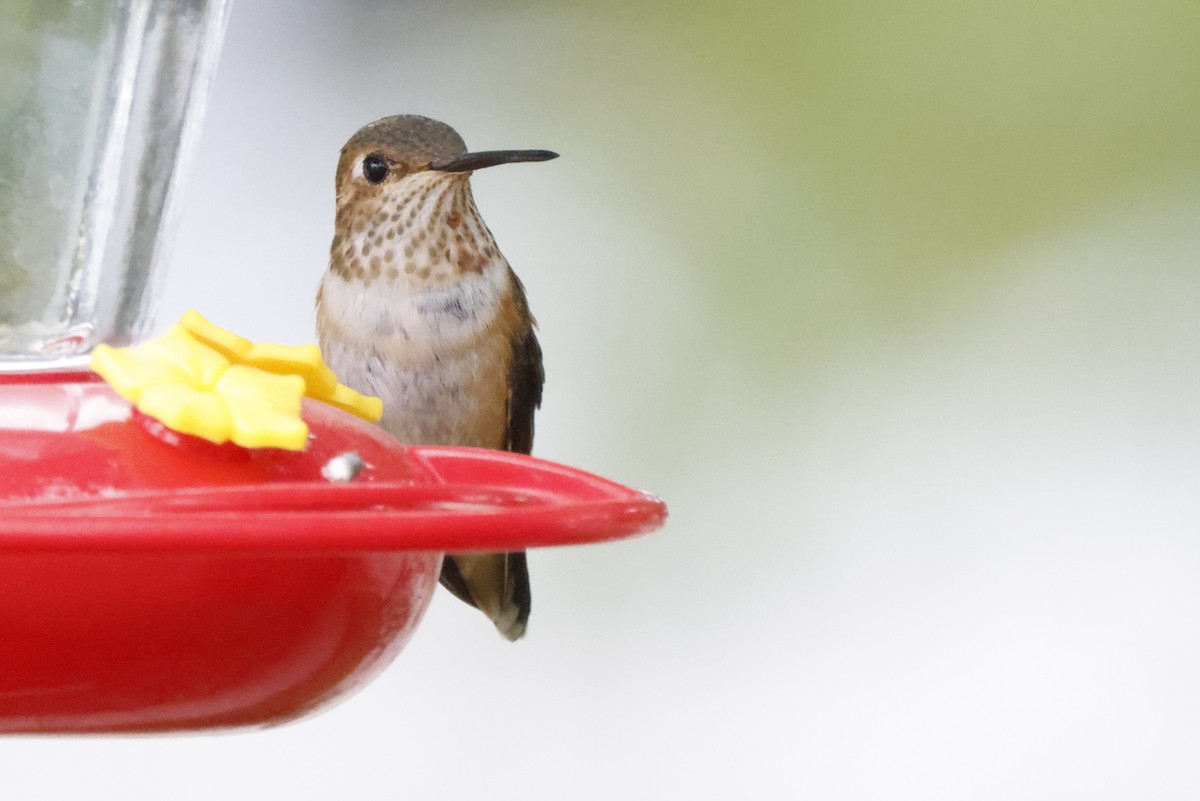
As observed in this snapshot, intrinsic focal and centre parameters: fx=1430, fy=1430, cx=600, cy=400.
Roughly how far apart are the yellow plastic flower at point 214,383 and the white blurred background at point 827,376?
2.15m

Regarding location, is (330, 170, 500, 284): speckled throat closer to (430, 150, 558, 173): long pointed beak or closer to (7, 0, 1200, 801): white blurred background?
(430, 150, 558, 173): long pointed beak

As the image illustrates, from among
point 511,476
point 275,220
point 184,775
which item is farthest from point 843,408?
point 511,476

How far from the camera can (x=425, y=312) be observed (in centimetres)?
178

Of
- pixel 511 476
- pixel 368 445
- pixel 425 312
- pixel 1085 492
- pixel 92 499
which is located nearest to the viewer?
pixel 92 499

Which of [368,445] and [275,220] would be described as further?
[275,220]

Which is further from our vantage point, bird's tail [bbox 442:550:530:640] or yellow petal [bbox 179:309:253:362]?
bird's tail [bbox 442:550:530:640]

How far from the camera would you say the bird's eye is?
1.85m

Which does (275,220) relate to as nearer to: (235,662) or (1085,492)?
(1085,492)

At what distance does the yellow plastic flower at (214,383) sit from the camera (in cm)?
80

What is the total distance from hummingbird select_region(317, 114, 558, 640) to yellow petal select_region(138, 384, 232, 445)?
933mm

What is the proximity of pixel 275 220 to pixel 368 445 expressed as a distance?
233cm

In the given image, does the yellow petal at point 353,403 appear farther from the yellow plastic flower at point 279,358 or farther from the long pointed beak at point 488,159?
→ the long pointed beak at point 488,159

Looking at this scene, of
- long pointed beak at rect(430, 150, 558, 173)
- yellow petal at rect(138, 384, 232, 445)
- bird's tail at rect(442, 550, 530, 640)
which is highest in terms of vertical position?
long pointed beak at rect(430, 150, 558, 173)

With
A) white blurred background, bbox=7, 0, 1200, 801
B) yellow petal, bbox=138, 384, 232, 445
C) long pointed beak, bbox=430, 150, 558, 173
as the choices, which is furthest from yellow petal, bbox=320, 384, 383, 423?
white blurred background, bbox=7, 0, 1200, 801
